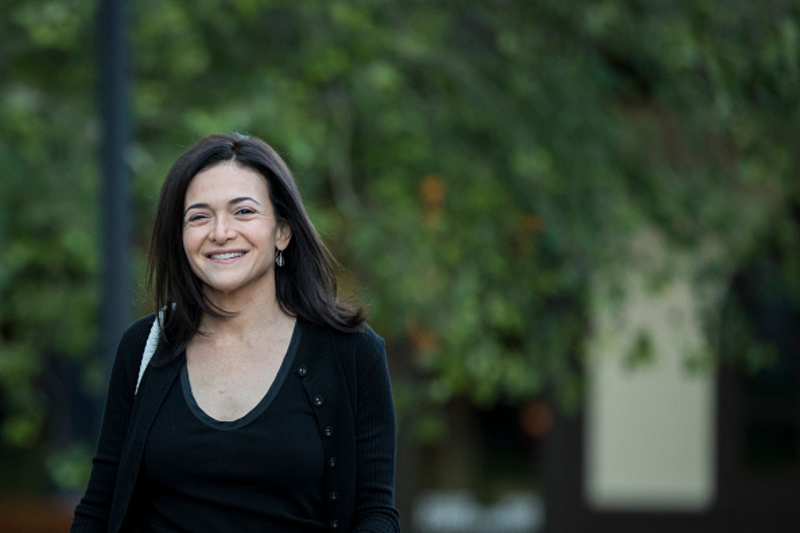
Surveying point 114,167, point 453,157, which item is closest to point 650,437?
point 453,157

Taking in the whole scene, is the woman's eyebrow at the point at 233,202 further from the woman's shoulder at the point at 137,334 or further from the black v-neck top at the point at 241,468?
the black v-neck top at the point at 241,468

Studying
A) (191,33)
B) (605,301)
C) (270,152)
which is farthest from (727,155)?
(270,152)

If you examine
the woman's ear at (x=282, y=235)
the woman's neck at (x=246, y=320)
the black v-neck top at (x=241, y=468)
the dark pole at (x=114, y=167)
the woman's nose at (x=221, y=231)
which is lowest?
the black v-neck top at (x=241, y=468)

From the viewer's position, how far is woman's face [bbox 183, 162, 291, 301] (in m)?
2.23

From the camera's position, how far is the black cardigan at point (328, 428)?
218 centimetres

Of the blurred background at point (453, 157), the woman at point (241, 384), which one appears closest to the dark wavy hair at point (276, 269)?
the woman at point (241, 384)

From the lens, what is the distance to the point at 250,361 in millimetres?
2221

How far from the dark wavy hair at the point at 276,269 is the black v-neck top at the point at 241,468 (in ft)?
0.57

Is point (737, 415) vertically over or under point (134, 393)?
over

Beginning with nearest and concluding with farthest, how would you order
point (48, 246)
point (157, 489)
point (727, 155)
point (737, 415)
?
point (157, 489), point (48, 246), point (727, 155), point (737, 415)

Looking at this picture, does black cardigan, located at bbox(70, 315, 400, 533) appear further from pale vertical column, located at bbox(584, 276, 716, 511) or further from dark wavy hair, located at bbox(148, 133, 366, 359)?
pale vertical column, located at bbox(584, 276, 716, 511)

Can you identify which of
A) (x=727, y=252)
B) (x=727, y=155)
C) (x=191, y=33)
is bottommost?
(x=727, y=252)

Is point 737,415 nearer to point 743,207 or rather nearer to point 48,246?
point 743,207

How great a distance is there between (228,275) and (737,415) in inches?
408
